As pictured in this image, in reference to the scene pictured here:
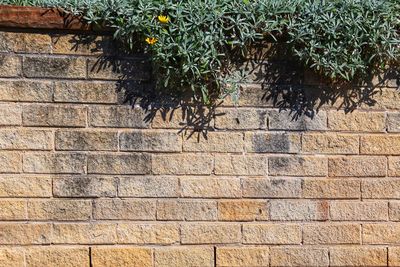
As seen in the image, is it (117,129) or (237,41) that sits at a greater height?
(237,41)

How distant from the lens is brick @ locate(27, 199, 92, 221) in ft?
12.9

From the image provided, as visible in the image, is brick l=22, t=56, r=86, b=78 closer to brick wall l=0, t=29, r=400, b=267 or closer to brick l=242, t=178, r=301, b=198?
brick wall l=0, t=29, r=400, b=267

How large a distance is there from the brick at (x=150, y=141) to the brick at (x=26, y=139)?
0.49 metres

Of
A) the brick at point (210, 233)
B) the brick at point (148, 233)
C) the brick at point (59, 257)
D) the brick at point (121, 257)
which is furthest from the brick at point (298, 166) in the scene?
the brick at point (59, 257)

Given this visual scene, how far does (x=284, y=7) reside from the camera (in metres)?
3.96

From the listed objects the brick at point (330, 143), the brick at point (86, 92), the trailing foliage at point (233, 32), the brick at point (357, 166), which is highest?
the trailing foliage at point (233, 32)

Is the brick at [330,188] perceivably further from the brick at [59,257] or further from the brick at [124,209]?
the brick at [59,257]

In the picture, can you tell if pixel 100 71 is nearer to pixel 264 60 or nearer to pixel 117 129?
pixel 117 129

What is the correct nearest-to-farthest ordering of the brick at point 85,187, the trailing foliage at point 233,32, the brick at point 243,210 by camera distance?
the trailing foliage at point 233,32 < the brick at point 85,187 < the brick at point 243,210

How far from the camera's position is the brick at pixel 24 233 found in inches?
155

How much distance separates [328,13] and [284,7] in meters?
0.30

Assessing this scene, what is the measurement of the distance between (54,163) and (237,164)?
1.24 m

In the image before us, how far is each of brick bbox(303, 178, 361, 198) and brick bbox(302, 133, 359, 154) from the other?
20 centimetres

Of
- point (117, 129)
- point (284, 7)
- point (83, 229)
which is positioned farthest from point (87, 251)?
point (284, 7)
